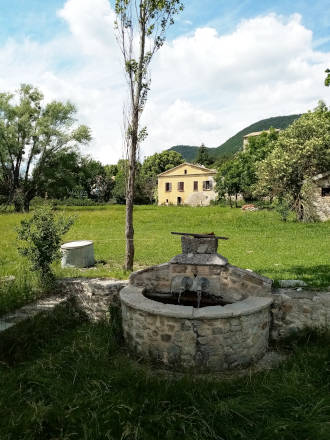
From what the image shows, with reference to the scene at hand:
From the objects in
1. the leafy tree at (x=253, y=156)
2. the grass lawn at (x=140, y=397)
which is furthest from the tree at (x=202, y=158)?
the grass lawn at (x=140, y=397)

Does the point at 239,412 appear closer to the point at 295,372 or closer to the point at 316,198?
the point at 295,372

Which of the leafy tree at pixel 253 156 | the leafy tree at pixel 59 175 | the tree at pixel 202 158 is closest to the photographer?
the leafy tree at pixel 253 156

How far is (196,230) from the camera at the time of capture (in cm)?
1681

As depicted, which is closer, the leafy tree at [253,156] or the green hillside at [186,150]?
the leafy tree at [253,156]

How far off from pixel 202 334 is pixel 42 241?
12.6ft

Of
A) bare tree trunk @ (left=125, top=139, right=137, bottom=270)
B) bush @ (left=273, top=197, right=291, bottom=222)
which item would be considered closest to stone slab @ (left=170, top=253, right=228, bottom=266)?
bare tree trunk @ (left=125, top=139, right=137, bottom=270)

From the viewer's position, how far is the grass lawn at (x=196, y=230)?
731 centimetres

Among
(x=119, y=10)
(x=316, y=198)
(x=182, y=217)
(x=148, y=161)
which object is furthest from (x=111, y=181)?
(x=119, y=10)

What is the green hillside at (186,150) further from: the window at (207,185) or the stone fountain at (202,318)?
the stone fountain at (202,318)

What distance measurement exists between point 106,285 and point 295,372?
350cm

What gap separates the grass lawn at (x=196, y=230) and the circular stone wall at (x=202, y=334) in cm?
217

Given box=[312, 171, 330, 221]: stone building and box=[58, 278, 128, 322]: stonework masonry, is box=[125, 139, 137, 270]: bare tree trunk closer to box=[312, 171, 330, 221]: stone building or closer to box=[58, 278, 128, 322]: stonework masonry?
box=[58, 278, 128, 322]: stonework masonry

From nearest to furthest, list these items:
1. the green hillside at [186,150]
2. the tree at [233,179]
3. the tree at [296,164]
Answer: the tree at [296,164] → the tree at [233,179] → the green hillside at [186,150]

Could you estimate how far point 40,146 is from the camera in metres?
29.4
